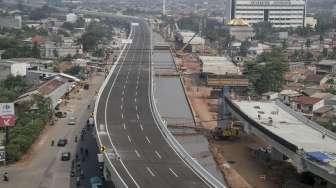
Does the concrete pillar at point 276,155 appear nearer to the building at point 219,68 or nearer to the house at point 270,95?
the house at point 270,95

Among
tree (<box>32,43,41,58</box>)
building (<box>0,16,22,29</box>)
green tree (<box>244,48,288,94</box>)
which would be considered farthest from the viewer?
building (<box>0,16,22,29</box>)

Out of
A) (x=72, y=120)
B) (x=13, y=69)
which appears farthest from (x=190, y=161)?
(x=13, y=69)

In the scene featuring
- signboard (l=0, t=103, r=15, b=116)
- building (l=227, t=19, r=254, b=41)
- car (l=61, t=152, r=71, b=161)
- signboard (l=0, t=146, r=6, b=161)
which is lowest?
car (l=61, t=152, r=71, b=161)

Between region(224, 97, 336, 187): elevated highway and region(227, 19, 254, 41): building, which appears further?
region(227, 19, 254, 41): building

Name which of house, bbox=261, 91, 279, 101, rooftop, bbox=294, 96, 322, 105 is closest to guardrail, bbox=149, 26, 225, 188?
rooftop, bbox=294, 96, 322, 105

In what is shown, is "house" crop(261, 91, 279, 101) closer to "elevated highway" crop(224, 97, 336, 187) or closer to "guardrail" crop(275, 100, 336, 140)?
"elevated highway" crop(224, 97, 336, 187)

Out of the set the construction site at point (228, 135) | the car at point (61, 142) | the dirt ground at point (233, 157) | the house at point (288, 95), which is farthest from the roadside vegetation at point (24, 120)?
the house at point (288, 95)
